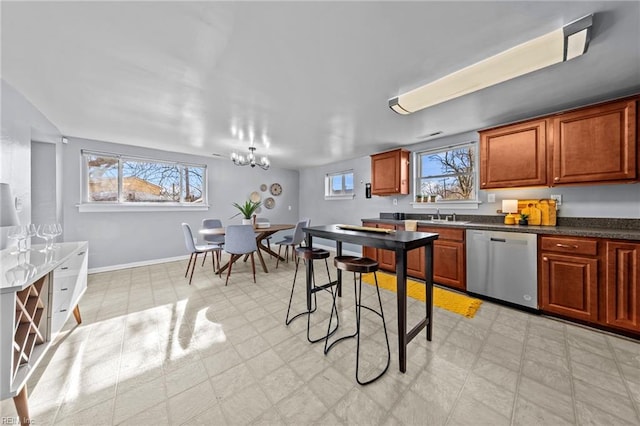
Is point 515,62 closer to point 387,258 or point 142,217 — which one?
point 387,258

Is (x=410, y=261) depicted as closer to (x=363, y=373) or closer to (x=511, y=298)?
(x=511, y=298)

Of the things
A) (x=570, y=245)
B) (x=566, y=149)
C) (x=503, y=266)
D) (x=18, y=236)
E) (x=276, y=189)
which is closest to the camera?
(x=18, y=236)

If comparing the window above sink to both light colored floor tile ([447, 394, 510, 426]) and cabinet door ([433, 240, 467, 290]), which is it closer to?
cabinet door ([433, 240, 467, 290])

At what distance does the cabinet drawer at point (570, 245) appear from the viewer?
1993 mm

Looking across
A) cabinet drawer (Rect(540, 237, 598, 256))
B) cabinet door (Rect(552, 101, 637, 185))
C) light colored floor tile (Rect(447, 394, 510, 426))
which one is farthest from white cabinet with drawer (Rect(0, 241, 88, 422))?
Result: cabinet door (Rect(552, 101, 637, 185))

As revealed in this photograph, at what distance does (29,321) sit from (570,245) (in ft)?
13.5

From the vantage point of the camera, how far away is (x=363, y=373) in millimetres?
1508

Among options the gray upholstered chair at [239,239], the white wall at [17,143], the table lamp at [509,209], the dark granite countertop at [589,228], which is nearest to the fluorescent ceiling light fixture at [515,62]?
the dark granite countertop at [589,228]

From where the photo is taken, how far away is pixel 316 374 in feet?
4.91

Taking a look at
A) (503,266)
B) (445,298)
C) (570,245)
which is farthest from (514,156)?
(445,298)

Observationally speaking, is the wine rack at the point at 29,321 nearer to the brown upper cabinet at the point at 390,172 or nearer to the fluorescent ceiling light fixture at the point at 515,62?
the fluorescent ceiling light fixture at the point at 515,62

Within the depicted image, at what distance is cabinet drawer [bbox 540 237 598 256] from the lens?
1.99 meters

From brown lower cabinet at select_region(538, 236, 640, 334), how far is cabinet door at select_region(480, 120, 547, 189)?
30.0 inches

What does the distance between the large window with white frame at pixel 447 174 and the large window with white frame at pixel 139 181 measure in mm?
4447
